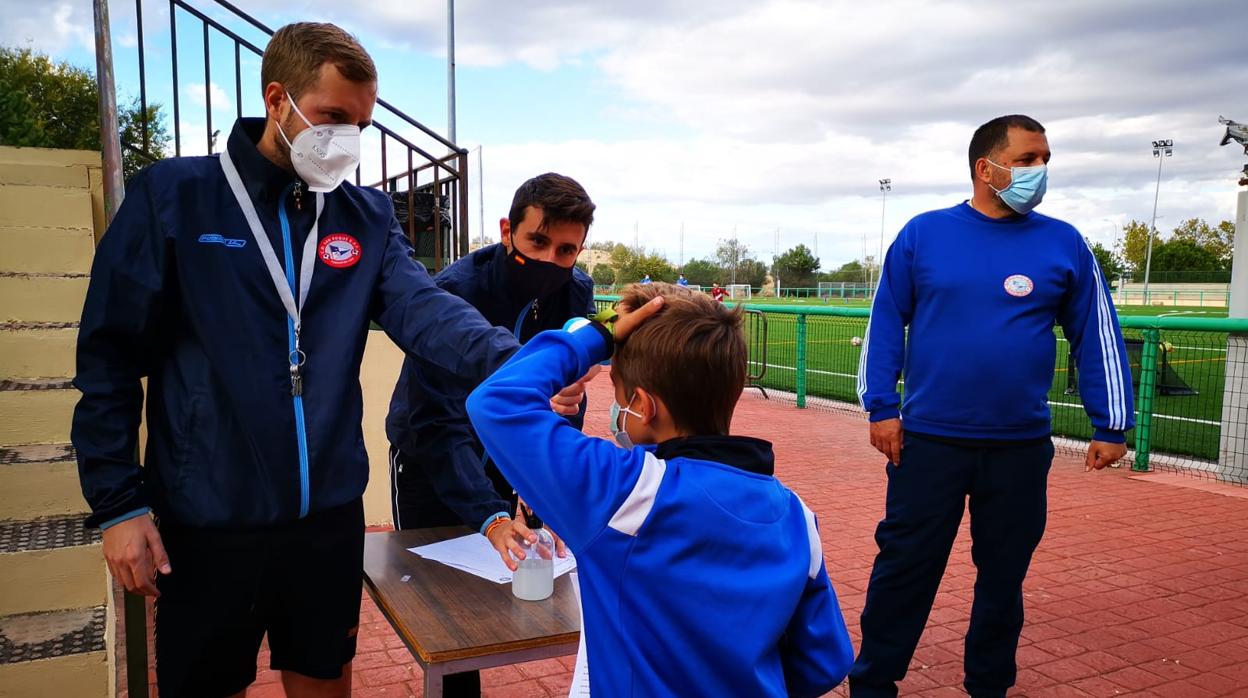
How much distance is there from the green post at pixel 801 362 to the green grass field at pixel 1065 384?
0.86 m

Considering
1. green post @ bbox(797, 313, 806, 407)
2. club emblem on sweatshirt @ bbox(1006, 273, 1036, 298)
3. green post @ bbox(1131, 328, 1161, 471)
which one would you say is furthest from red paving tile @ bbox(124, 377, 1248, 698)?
green post @ bbox(797, 313, 806, 407)

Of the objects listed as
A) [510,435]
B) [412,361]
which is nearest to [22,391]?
[412,361]

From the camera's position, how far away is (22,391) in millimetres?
3777

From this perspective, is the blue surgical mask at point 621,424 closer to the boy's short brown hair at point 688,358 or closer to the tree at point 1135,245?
the boy's short brown hair at point 688,358

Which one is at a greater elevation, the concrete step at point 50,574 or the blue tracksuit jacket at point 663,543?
the blue tracksuit jacket at point 663,543

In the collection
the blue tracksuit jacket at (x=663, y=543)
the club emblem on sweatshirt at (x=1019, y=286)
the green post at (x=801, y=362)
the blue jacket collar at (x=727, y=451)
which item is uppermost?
the club emblem on sweatshirt at (x=1019, y=286)

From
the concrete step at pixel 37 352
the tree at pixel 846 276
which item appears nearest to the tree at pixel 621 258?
the tree at pixel 846 276

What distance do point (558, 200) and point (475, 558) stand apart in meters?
1.03

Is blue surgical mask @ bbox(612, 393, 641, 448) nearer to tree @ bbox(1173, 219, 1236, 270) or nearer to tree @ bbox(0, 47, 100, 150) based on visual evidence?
tree @ bbox(0, 47, 100, 150)

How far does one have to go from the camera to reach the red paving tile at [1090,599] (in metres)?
3.64

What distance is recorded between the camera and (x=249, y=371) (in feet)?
5.71

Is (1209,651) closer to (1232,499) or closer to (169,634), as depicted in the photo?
(1232,499)

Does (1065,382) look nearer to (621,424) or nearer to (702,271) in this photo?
(621,424)

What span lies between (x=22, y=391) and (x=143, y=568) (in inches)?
108
